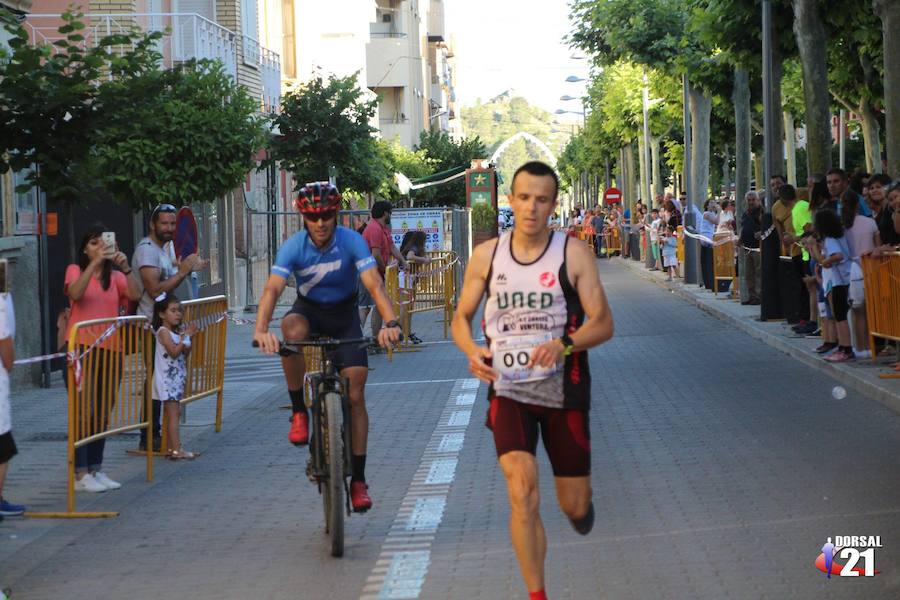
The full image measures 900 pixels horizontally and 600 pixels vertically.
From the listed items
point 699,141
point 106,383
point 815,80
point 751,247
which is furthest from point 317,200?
point 699,141

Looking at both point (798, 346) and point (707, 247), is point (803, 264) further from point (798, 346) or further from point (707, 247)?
point (707, 247)

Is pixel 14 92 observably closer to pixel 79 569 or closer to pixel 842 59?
pixel 79 569

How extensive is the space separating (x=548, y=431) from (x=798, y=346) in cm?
1300

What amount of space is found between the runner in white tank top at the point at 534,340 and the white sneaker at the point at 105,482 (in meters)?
4.71

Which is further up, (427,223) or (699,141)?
(699,141)

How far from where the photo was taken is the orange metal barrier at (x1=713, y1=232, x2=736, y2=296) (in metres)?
31.0

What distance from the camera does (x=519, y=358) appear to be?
20.7 ft

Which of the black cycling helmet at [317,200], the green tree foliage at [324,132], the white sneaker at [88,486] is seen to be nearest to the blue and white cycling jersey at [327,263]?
the black cycling helmet at [317,200]

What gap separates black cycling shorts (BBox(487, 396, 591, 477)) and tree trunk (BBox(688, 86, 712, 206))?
3596 centimetres

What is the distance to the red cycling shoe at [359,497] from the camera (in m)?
8.34

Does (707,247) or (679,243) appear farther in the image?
(679,243)

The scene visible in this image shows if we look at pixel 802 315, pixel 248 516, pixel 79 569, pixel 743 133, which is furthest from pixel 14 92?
pixel 743 133

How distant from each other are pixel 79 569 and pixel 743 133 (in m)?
27.9

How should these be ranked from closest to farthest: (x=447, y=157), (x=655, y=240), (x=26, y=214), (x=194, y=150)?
(x=26, y=214) → (x=194, y=150) → (x=655, y=240) → (x=447, y=157)
